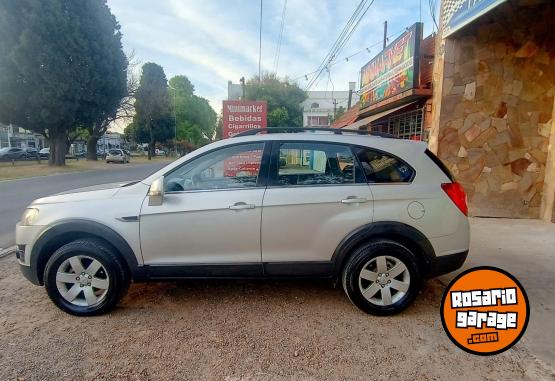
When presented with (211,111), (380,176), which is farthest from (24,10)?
(211,111)

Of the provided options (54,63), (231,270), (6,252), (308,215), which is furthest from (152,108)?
(308,215)

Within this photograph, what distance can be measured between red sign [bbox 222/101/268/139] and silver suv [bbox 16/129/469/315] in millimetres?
5757

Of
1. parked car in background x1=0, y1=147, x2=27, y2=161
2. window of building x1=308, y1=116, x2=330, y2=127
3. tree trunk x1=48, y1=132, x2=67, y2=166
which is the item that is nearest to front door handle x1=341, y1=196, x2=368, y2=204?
tree trunk x1=48, y1=132, x2=67, y2=166

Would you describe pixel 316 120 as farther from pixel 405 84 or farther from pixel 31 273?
pixel 31 273

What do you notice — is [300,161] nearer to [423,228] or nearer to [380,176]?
[380,176]

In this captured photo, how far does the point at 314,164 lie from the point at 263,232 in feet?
2.80

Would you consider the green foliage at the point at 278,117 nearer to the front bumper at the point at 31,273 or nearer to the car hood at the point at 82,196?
the car hood at the point at 82,196

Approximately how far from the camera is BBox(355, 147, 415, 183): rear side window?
303 cm

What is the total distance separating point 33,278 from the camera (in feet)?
9.84

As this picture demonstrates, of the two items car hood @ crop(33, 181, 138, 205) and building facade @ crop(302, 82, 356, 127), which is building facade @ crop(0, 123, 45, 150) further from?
car hood @ crop(33, 181, 138, 205)

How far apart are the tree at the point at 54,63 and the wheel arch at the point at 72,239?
20.8 metres

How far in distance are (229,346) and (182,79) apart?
61360mm

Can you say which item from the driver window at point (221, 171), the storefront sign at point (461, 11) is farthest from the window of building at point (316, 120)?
the driver window at point (221, 171)

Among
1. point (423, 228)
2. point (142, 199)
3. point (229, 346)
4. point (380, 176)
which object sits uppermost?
point (380, 176)
